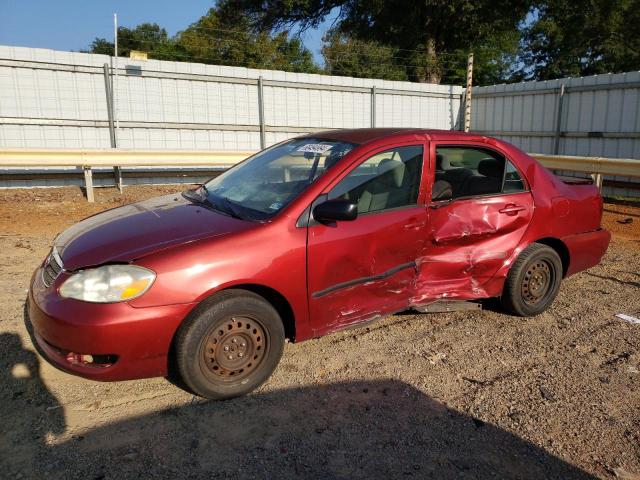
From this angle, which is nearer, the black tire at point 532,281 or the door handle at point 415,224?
the door handle at point 415,224

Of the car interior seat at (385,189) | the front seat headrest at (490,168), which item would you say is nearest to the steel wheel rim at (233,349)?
the car interior seat at (385,189)

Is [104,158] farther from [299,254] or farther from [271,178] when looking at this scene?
[299,254]

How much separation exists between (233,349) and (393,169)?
180cm

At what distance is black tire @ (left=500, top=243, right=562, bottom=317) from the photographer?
177 inches

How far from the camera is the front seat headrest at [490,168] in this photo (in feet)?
14.8

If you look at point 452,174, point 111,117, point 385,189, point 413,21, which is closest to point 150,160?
point 111,117

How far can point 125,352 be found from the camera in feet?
9.59

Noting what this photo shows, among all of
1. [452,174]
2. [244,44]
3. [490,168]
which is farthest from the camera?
[244,44]

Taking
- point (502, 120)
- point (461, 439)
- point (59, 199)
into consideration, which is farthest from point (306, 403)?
point (502, 120)

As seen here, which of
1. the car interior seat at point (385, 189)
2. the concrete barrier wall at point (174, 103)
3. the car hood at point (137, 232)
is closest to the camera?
the car hood at point (137, 232)

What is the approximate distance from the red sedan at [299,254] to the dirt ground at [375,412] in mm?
291

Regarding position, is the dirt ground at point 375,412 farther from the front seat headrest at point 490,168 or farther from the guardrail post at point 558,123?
the guardrail post at point 558,123

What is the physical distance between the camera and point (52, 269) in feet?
10.9

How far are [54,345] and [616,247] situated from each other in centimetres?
713
